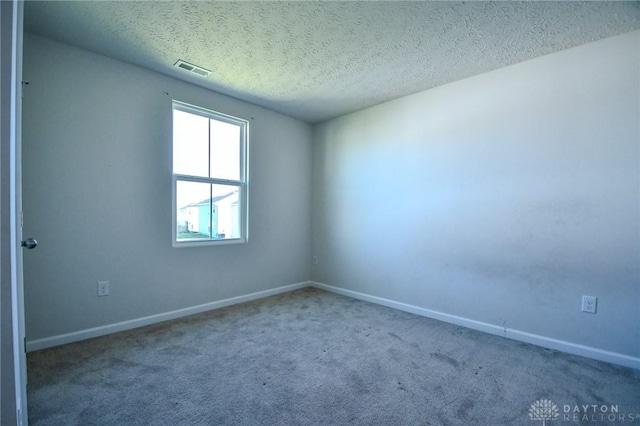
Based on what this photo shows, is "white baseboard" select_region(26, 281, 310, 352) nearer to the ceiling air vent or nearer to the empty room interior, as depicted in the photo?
the empty room interior

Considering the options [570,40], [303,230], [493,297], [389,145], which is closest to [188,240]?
[303,230]

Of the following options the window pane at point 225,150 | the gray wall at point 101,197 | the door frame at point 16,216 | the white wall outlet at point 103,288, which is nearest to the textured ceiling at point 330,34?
the gray wall at point 101,197

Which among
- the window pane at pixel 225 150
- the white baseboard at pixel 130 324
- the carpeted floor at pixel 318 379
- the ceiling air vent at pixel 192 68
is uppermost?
the ceiling air vent at pixel 192 68

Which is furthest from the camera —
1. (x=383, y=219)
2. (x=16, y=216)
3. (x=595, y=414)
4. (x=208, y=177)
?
(x=383, y=219)

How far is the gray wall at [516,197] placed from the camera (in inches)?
84.5

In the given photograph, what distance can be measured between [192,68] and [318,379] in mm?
2820

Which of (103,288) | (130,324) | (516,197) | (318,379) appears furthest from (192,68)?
(516,197)

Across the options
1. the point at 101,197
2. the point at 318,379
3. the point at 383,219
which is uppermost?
the point at 101,197

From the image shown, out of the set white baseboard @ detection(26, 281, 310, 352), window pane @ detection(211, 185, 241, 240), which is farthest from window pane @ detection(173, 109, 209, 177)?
white baseboard @ detection(26, 281, 310, 352)

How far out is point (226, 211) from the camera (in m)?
3.47

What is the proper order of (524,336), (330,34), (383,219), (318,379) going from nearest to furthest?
(318,379) < (330,34) < (524,336) < (383,219)

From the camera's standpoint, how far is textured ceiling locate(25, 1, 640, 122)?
1908 mm

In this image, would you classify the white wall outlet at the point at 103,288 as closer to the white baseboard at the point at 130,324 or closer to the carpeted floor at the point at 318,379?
the white baseboard at the point at 130,324

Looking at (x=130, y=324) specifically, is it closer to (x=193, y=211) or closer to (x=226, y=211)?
(x=193, y=211)
